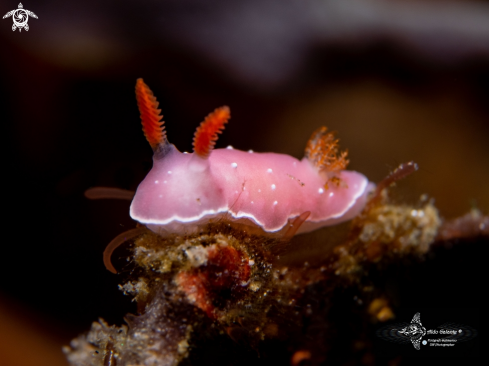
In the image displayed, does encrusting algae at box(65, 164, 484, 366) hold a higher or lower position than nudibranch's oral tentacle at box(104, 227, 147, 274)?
lower

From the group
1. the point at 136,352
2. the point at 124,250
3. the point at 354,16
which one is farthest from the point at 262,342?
the point at 354,16

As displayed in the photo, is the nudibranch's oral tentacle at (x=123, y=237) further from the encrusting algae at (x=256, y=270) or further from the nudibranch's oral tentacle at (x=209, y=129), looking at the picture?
the nudibranch's oral tentacle at (x=209, y=129)

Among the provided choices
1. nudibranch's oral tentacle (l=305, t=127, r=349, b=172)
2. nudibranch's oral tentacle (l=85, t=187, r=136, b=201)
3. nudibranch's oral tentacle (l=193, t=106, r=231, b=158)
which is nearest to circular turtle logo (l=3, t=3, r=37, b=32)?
nudibranch's oral tentacle (l=85, t=187, r=136, b=201)

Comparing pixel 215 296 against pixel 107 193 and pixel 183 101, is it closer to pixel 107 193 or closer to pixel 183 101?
pixel 107 193

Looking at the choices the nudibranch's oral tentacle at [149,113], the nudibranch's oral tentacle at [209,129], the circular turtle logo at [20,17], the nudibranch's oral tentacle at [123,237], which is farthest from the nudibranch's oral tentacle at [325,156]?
the circular turtle logo at [20,17]

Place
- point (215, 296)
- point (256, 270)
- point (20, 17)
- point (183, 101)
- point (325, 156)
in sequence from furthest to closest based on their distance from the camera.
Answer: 1. point (183, 101)
2. point (325, 156)
3. point (20, 17)
4. point (256, 270)
5. point (215, 296)

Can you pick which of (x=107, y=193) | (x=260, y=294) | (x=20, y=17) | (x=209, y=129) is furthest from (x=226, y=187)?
(x=20, y=17)

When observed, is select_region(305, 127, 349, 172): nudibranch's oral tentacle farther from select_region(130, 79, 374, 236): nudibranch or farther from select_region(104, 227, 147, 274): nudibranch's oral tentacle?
select_region(104, 227, 147, 274): nudibranch's oral tentacle
